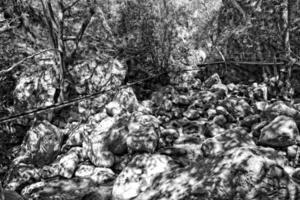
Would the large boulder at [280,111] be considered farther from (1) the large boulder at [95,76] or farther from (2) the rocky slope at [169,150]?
(1) the large boulder at [95,76]

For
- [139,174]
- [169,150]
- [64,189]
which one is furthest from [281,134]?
[64,189]

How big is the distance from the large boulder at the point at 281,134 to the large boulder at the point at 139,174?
4.25ft

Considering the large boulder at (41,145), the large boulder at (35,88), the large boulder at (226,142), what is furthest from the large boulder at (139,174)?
the large boulder at (35,88)

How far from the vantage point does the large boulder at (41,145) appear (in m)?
4.28

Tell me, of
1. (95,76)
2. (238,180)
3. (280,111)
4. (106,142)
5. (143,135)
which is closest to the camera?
(238,180)

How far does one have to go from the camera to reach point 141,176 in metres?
3.25

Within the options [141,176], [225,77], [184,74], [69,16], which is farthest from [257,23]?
[69,16]

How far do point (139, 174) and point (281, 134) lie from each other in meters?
1.89

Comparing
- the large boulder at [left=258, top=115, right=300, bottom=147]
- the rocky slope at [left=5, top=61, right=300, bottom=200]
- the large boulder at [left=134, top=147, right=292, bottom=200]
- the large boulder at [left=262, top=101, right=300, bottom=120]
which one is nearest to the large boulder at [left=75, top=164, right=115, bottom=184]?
the rocky slope at [left=5, top=61, right=300, bottom=200]

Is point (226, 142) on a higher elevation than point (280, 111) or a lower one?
lower

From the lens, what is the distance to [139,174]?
10.8 ft

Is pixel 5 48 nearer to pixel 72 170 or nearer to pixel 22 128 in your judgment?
pixel 22 128

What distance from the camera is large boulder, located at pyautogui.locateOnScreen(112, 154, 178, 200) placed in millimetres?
3123

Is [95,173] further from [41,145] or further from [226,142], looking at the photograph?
[226,142]
